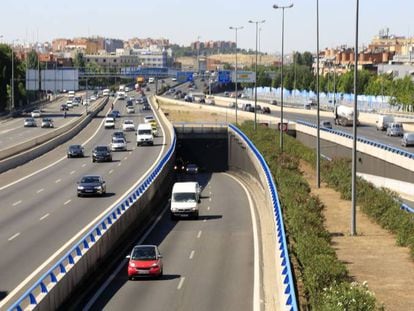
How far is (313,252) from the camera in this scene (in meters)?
27.9

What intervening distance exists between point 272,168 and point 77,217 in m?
20.2

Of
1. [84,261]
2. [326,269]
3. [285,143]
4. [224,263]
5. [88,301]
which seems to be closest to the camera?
[326,269]

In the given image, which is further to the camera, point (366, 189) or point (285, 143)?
point (285, 143)

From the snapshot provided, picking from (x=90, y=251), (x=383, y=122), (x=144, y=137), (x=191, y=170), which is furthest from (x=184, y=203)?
(x=383, y=122)

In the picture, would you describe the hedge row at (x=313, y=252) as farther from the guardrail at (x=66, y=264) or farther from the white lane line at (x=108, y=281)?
the guardrail at (x=66, y=264)

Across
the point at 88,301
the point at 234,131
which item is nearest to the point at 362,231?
the point at 88,301

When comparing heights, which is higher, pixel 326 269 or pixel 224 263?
pixel 326 269

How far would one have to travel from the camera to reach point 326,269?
79.7 ft

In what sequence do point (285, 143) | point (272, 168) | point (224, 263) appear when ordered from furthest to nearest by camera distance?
point (285, 143)
point (272, 168)
point (224, 263)

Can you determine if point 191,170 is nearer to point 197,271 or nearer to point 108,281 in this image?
point 197,271

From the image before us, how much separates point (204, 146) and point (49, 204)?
51039 mm

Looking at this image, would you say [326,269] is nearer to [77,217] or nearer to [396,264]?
[396,264]

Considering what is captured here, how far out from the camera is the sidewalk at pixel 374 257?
2640cm

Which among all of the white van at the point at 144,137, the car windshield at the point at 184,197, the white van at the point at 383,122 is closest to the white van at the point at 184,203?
the car windshield at the point at 184,197
